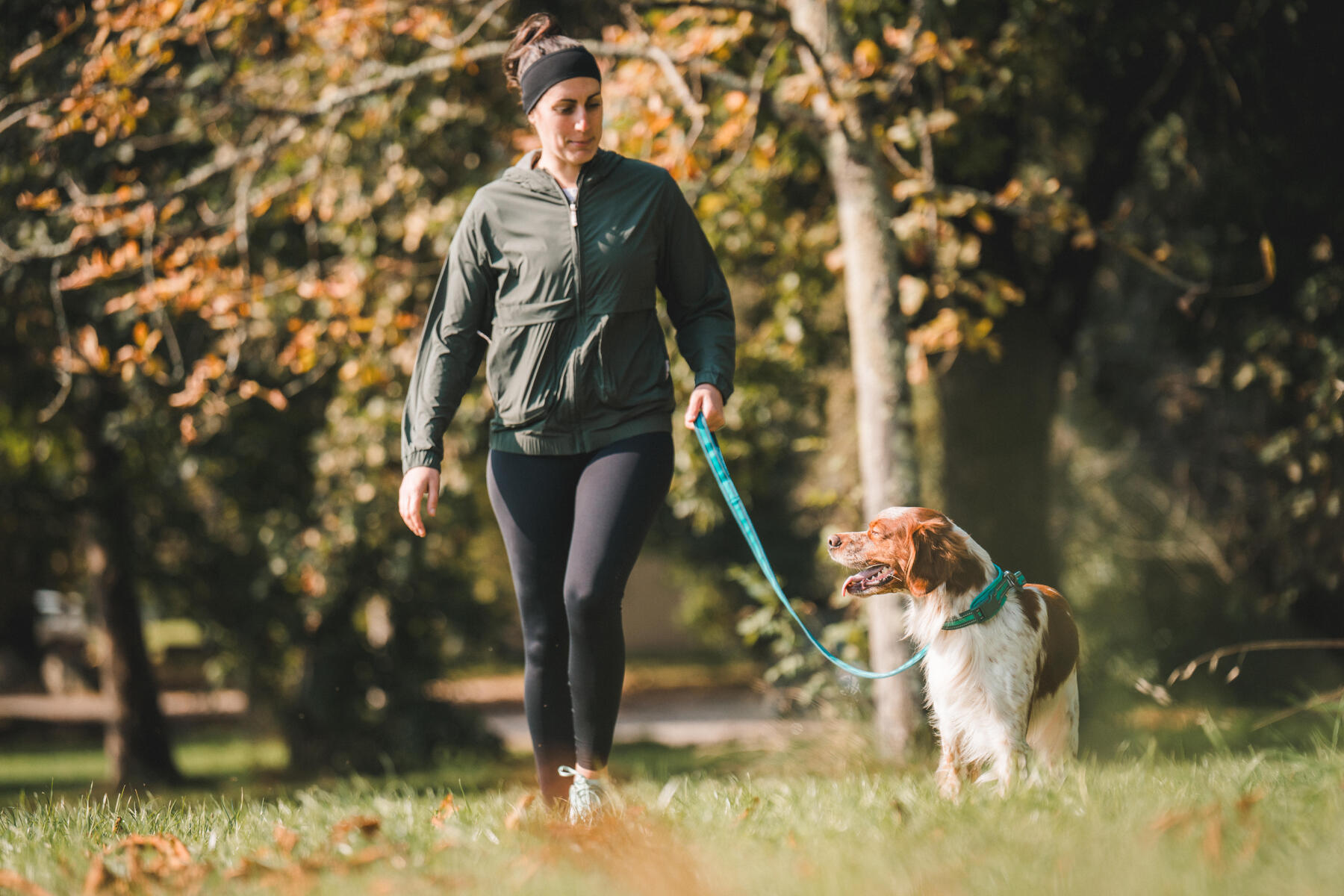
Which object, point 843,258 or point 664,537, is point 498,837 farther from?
point 664,537

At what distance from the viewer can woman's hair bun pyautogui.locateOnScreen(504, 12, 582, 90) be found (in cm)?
325

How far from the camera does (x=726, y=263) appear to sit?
7.31 meters

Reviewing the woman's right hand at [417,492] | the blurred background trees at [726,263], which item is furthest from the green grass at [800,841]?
the blurred background trees at [726,263]

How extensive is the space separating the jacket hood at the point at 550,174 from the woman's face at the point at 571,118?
5 cm

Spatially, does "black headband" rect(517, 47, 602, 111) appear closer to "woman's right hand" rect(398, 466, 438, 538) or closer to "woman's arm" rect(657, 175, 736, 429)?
"woman's arm" rect(657, 175, 736, 429)

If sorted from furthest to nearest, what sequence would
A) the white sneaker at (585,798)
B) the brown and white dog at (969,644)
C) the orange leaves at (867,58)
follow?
the orange leaves at (867,58) → the brown and white dog at (969,644) → the white sneaker at (585,798)

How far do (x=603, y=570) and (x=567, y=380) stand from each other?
1.77 feet

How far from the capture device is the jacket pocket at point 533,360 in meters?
3.20

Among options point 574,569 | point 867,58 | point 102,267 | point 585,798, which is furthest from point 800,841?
point 102,267

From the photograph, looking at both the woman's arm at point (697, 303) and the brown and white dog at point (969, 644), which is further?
the woman's arm at point (697, 303)

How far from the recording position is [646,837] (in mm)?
2562

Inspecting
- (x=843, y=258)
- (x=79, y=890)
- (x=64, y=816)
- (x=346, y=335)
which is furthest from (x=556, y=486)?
(x=346, y=335)

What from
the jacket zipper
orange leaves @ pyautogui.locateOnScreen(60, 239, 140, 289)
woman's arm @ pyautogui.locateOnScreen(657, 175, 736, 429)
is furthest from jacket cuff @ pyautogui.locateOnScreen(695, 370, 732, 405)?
orange leaves @ pyautogui.locateOnScreen(60, 239, 140, 289)

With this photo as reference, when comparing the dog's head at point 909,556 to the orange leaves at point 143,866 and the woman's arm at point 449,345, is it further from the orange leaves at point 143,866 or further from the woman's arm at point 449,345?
the orange leaves at point 143,866
